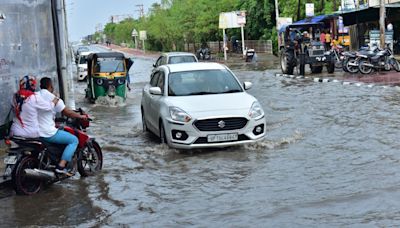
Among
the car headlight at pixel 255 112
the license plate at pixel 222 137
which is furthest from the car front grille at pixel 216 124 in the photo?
the car headlight at pixel 255 112

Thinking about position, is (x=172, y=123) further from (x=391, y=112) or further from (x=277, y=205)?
(x=391, y=112)

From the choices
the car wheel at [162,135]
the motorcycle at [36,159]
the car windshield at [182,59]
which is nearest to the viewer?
the motorcycle at [36,159]

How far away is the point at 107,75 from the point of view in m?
20.8

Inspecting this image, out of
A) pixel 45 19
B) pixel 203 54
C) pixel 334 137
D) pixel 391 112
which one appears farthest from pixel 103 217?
pixel 203 54

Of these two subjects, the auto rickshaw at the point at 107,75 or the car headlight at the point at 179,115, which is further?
the auto rickshaw at the point at 107,75

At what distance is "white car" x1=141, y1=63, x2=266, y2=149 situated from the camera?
10531 millimetres

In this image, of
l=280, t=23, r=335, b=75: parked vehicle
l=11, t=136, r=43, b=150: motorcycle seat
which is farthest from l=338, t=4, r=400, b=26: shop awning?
l=11, t=136, r=43, b=150: motorcycle seat

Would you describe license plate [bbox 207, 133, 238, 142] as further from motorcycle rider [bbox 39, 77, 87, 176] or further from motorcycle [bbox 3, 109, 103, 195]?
motorcycle rider [bbox 39, 77, 87, 176]

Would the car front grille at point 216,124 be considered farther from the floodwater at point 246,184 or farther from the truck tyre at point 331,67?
the truck tyre at point 331,67

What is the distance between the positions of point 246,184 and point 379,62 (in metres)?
19.1

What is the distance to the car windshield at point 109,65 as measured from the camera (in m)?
20.9

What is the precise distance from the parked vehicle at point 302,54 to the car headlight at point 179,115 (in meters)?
17.3

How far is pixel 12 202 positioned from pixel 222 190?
270 cm

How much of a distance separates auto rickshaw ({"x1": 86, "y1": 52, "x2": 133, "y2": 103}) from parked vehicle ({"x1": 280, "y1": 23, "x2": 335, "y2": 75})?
9.24 meters
